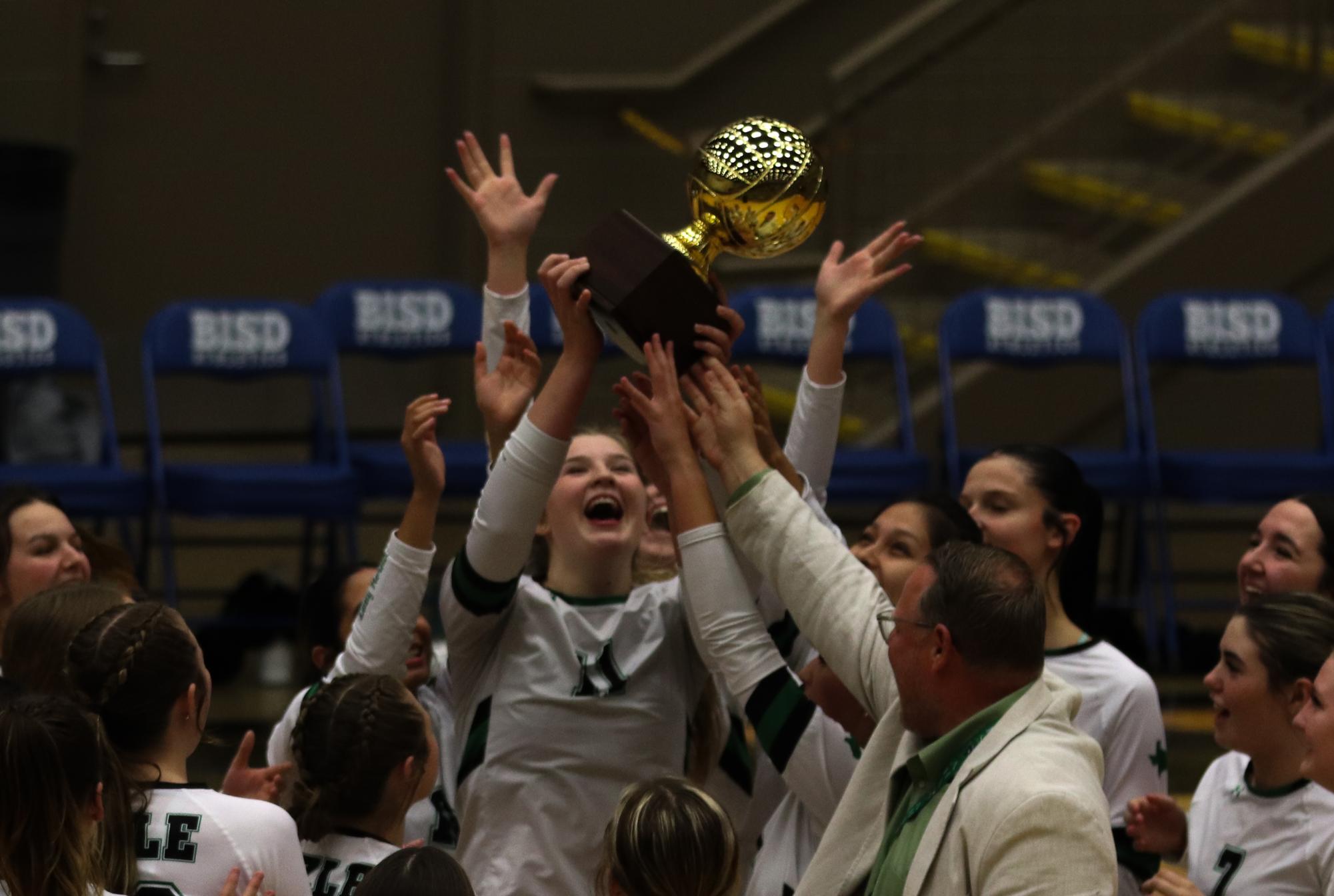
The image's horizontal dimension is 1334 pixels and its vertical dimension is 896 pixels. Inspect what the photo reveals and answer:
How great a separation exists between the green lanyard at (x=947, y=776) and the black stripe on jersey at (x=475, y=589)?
2.72ft

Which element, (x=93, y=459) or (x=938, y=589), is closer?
(x=938, y=589)

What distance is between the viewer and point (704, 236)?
116 inches

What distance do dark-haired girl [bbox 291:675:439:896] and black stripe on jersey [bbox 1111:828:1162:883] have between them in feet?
4.02

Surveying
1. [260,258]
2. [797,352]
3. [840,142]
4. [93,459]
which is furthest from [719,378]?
[260,258]

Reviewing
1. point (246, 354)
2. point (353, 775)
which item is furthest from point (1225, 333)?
point (353, 775)

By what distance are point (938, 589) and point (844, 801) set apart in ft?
1.15

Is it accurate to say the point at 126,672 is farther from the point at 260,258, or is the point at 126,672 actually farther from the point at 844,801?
the point at 260,258

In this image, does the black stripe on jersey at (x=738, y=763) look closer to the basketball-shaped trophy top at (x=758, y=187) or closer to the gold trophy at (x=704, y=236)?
the gold trophy at (x=704, y=236)

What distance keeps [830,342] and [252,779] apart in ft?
3.93

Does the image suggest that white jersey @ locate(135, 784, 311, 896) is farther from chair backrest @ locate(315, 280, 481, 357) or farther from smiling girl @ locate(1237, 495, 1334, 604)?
chair backrest @ locate(315, 280, 481, 357)

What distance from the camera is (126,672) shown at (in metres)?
2.60

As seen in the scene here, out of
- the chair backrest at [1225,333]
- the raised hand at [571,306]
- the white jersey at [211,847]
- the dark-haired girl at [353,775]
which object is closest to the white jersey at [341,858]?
the dark-haired girl at [353,775]

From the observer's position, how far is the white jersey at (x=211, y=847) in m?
2.49

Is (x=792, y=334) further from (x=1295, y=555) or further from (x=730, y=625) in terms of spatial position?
(x=730, y=625)
